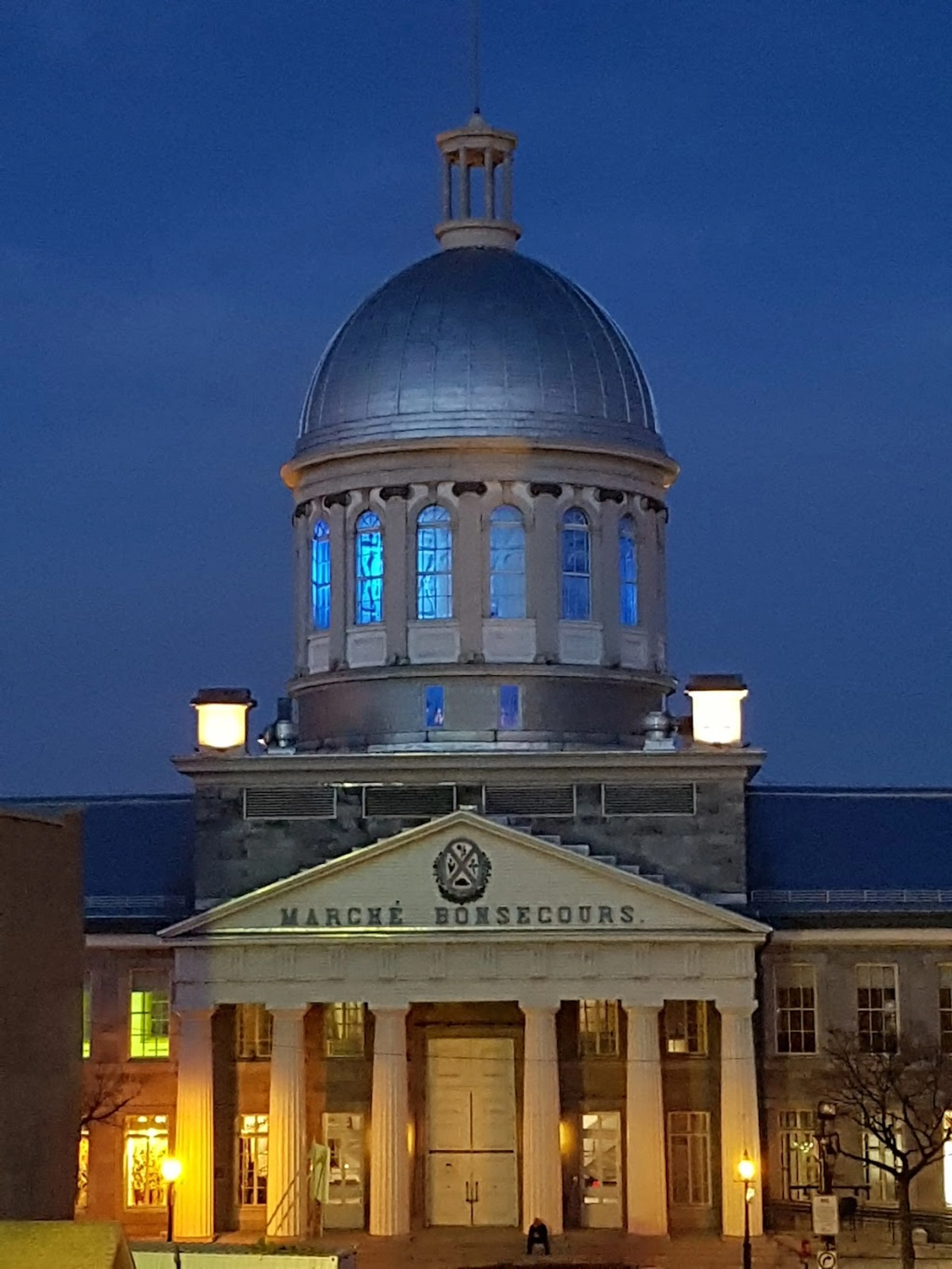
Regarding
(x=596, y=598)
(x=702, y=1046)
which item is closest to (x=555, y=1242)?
(x=702, y=1046)

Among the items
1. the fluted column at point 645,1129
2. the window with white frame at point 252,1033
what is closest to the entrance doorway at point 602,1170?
the fluted column at point 645,1129

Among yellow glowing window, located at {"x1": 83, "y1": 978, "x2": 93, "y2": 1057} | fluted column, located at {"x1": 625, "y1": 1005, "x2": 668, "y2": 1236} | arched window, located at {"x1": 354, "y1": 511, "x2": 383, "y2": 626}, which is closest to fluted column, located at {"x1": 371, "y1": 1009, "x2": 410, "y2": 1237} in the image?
fluted column, located at {"x1": 625, "y1": 1005, "x2": 668, "y2": 1236}

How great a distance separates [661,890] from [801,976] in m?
6.14

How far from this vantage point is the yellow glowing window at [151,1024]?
3162 inches

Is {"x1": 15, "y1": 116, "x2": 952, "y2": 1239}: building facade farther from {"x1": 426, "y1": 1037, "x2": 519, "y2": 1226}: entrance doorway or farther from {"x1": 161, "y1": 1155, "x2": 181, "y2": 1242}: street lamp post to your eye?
{"x1": 161, "y1": 1155, "x2": 181, "y2": 1242}: street lamp post

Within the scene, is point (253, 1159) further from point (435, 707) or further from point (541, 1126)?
point (435, 707)

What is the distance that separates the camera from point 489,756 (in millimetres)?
78625

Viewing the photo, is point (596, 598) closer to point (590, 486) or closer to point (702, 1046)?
point (590, 486)

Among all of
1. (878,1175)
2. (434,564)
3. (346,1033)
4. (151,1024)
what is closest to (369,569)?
(434,564)

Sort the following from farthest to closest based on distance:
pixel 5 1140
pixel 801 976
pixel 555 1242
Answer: pixel 801 976
pixel 555 1242
pixel 5 1140

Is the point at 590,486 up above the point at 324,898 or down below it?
above

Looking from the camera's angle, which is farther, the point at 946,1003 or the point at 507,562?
the point at 507,562

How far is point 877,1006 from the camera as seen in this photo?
262ft

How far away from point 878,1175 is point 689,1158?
15.8 feet
